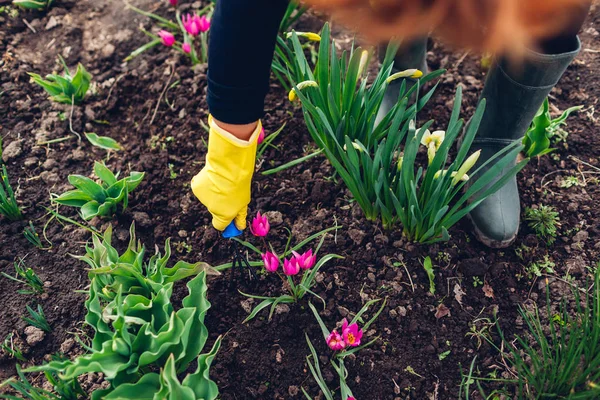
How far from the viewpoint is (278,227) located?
1.73 meters

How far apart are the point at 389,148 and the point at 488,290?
1.87 ft

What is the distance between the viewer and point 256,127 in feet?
4.57

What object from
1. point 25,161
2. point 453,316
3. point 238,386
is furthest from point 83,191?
point 453,316

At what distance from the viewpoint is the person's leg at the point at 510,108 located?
56.8 inches

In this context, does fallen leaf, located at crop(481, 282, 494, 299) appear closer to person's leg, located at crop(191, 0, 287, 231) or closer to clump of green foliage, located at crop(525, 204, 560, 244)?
clump of green foliage, located at crop(525, 204, 560, 244)

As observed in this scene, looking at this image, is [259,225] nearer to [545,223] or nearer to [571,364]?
[571,364]

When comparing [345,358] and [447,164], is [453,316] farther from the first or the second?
[447,164]

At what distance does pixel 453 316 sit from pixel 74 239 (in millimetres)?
1246

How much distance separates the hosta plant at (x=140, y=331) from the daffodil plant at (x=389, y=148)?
1.80 feet

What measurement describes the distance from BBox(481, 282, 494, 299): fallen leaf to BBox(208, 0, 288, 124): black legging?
2.99 feet

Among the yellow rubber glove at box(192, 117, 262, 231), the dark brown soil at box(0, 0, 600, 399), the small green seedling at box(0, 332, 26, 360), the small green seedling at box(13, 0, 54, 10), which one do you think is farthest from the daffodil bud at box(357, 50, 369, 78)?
the small green seedling at box(13, 0, 54, 10)

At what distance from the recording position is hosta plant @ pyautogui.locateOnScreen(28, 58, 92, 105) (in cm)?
196

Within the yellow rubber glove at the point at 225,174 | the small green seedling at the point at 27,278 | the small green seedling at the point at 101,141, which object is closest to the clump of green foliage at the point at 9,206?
the small green seedling at the point at 27,278

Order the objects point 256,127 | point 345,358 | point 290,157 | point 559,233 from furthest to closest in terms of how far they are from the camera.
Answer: point 290,157
point 559,233
point 345,358
point 256,127
